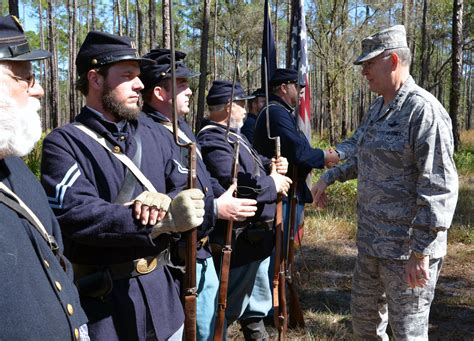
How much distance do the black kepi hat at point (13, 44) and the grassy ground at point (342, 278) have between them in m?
3.39

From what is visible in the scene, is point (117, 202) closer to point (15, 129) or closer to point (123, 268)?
point (123, 268)

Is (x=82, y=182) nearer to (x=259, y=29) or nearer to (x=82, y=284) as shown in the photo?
(x=82, y=284)

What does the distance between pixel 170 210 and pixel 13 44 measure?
875mm

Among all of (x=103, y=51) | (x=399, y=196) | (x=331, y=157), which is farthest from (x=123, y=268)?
(x=331, y=157)

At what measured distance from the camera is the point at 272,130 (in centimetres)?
445

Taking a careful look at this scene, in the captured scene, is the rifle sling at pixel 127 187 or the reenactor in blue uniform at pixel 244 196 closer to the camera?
the rifle sling at pixel 127 187

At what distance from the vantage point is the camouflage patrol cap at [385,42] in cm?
304

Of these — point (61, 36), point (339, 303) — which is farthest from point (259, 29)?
point (339, 303)

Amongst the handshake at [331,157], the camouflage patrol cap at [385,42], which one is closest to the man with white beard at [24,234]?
the camouflage patrol cap at [385,42]

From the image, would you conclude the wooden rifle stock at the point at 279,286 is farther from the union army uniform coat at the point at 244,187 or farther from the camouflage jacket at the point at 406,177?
the camouflage jacket at the point at 406,177

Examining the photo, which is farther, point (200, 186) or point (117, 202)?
point (200, 186)

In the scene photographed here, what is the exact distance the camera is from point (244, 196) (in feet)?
11.5

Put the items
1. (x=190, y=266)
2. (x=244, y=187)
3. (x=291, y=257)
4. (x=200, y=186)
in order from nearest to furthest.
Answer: (x=190, y=266)
(x=200, y=186)
(x=244, y=187)
(x=291, y=257)

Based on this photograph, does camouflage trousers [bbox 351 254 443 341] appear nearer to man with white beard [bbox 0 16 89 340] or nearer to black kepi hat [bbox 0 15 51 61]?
man with white beard [bbox 0 16 89 340]
